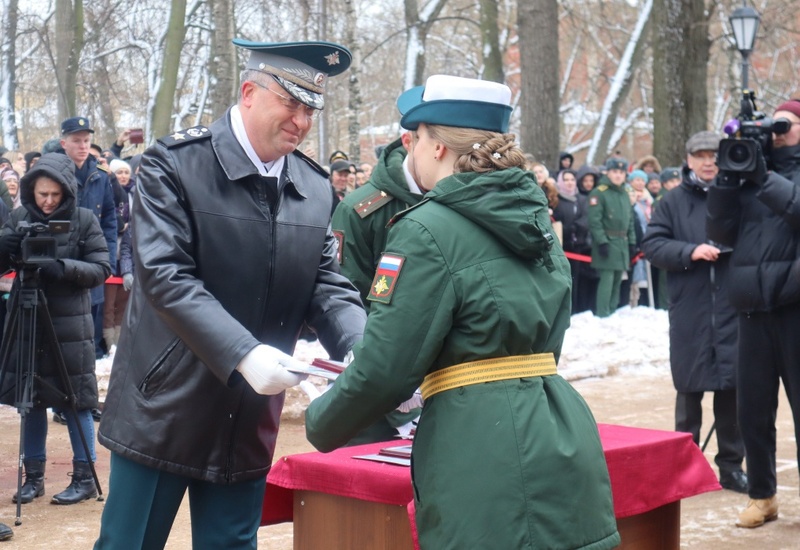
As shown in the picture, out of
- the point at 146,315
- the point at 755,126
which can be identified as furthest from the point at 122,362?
the point at 755,126

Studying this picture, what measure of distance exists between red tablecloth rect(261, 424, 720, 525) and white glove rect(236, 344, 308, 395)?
0.84 metres

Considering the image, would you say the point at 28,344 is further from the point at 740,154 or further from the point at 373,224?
the point at 740,154

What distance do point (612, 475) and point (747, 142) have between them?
2.60m

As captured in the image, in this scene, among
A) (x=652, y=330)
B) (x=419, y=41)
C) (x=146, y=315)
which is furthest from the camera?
(x=419, y=41)

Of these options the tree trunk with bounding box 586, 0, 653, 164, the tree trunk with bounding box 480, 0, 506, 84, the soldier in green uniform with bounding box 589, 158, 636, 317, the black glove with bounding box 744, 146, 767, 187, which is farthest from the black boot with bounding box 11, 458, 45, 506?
the tree trunk with bounding box 586, 0, 653, 164

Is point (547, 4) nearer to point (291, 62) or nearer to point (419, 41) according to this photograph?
point (419, 41)

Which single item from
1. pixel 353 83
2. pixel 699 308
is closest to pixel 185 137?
pixel 699 308

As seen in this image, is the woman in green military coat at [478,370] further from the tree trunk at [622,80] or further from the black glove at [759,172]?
the tree trunk at [622,80]

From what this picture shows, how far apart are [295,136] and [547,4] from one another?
1348 centimetres

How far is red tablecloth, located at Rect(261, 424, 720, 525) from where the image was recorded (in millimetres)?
4191

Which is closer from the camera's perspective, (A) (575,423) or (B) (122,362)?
(A) (575,423)

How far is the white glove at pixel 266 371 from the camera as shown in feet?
11.2

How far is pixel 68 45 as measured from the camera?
66.3ft

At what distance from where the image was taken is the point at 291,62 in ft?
12.2
